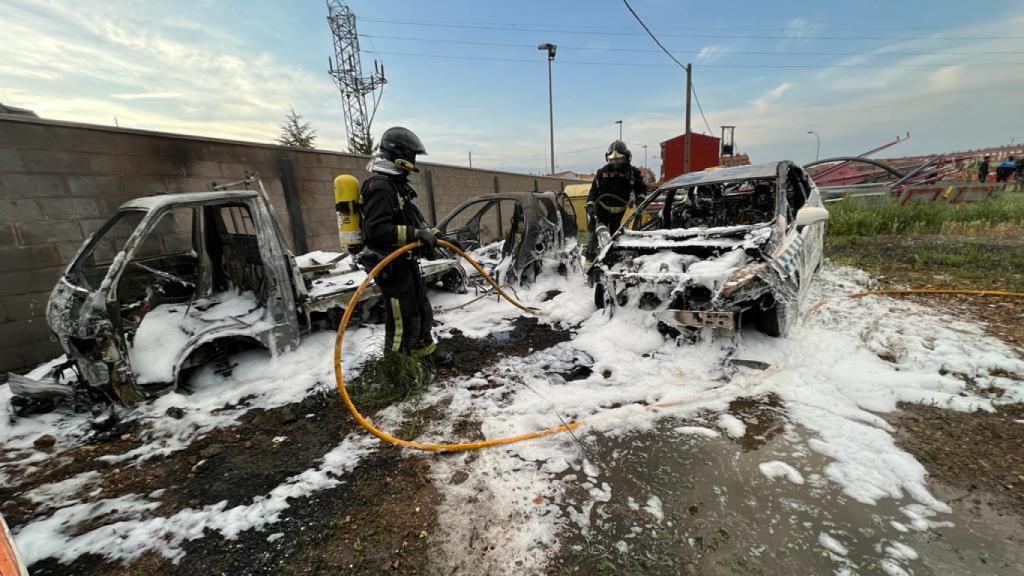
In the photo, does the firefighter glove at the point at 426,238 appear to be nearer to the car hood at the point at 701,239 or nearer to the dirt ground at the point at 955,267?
the car hood at the point at 701,239

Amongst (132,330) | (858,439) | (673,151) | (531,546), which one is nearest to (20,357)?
(132,330)

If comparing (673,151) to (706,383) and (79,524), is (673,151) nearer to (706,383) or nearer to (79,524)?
(706,383)

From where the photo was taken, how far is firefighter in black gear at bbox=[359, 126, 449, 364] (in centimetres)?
312

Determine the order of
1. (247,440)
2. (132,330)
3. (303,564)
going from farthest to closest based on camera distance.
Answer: (132,330), (247,440), (303,564)

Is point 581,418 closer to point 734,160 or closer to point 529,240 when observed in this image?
point 529,240

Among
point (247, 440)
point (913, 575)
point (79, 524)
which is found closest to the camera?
point (913, 575)

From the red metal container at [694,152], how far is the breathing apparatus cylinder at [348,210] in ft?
62.9

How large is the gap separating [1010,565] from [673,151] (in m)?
20.9

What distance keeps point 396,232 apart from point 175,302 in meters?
2.39

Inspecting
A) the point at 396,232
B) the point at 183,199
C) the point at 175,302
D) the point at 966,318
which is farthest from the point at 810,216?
the point at 175,302

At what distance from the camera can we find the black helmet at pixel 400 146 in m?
3.22

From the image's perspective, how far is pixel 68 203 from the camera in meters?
4.22

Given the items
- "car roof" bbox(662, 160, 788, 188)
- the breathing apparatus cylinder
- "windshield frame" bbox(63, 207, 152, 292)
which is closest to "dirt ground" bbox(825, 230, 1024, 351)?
"car roof" bbox(662, 160, 788, 188)

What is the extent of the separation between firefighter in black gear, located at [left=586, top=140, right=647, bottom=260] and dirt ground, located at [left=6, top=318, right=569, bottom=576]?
4.67m
